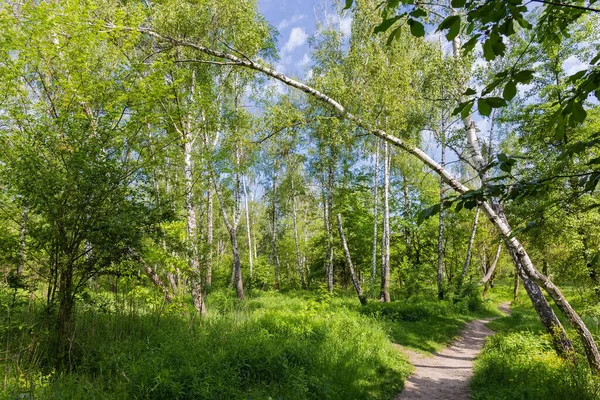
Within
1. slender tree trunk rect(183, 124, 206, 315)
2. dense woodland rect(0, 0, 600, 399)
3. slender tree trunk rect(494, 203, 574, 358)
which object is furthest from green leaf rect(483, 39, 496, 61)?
slender tree trunk rect(183, 124, 206, 315)

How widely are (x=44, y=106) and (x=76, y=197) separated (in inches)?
77.8

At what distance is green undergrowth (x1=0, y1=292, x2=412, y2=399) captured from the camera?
400cm

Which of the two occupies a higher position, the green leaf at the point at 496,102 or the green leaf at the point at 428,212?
the green leaf at the point at 496,102

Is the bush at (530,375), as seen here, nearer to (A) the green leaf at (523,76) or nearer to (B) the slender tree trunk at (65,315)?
(A) the green leaf at (523,76)

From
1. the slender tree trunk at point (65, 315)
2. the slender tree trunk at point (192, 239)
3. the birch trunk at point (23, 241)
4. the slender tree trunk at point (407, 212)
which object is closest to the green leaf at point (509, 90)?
the slender tree trunk at point (65, 315)

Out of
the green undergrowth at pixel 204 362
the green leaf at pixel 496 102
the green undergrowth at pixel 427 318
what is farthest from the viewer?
the green undergrowth at pixel 427 318

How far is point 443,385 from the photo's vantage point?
608cm

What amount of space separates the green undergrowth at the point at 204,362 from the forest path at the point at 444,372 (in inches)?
10.8

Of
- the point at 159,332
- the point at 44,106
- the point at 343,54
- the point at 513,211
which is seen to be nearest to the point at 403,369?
the point at 159,332

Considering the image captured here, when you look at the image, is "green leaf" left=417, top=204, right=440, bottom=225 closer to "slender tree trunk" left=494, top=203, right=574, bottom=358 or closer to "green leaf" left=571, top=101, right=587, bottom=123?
"green leaf" left=571, top=101, right=587, bottom=123

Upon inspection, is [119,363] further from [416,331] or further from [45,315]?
[416,331]

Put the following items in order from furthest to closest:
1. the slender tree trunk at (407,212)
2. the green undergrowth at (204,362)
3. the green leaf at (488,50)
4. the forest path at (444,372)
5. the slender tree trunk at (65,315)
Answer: the slender tree trunk at (407,212) < the forest path at (444,372) < the slender tree trunk at (65,315) < the green undergrowth at (204,362) < the green leaf at (488,50)

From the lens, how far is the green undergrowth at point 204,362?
4000mm

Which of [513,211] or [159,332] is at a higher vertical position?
[513,211]
